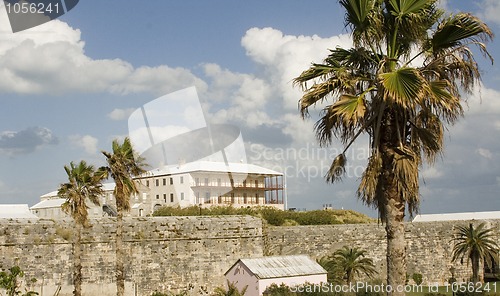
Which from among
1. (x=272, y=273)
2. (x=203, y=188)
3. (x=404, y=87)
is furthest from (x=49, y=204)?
(x=404, y=87)

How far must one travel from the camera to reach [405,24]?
8.52m

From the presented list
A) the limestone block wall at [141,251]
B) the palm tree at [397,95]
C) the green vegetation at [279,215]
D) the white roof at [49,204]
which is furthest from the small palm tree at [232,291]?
the white roof at [49,204]

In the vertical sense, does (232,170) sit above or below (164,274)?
above

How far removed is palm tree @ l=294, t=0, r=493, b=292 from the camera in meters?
8.27

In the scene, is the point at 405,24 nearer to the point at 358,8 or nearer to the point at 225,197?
the point at 358,8

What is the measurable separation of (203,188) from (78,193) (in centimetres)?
3829

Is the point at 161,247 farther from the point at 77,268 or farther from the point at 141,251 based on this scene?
the point at 77,268

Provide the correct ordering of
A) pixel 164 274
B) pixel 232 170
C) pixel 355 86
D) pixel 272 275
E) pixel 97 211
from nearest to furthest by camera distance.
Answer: pixel 355 86 < pixel 272 275 < pixel 164 274 < pixel 97 211 < pixel 232 170

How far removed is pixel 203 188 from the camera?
60344 millimetres

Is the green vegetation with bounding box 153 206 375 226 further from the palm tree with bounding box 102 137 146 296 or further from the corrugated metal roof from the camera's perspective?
the palm tree with bounding box 102 137 146 296

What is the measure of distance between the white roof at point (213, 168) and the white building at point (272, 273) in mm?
34612

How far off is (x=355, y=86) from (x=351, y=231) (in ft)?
83.7

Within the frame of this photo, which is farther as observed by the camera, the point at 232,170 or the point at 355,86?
the point at 232,170

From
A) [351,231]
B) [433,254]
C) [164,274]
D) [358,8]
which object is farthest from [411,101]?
[433,254]
